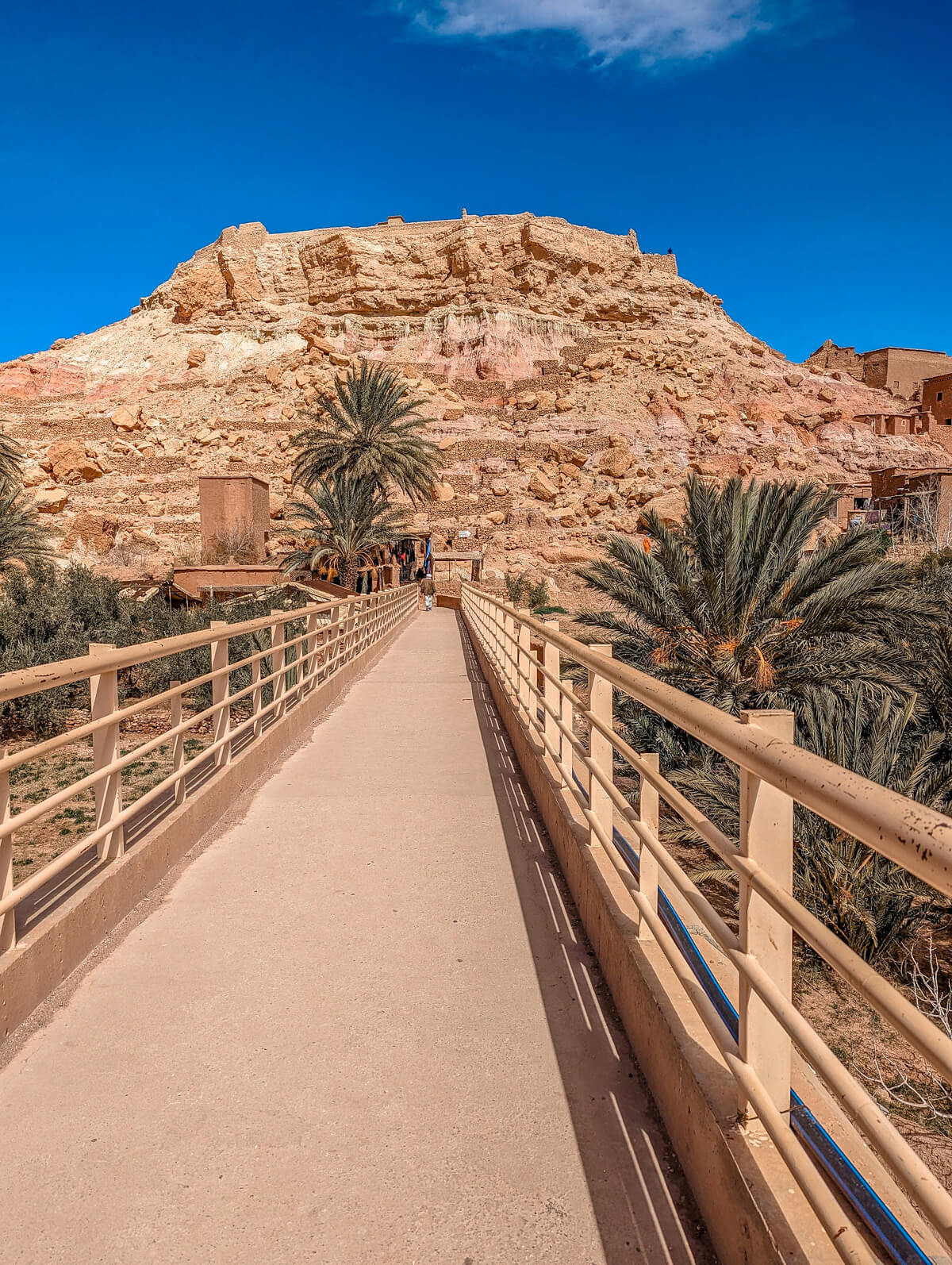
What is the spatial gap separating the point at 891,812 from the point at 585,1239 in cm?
137

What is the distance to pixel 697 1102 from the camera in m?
2.21

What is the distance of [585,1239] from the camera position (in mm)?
2066

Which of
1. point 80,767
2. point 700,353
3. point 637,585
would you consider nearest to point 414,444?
point 637,585

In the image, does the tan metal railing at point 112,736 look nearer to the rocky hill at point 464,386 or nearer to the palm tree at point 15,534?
the palm tree at point 15,534

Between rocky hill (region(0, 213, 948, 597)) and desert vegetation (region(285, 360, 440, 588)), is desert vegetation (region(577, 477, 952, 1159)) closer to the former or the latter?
desert vegetation (region(285, 360, 440, 588))

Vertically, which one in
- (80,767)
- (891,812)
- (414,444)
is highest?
(414,444)

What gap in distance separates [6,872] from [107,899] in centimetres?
91

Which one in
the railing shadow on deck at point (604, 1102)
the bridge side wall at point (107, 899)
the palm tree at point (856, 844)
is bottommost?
the palm tree at point (856, 844)

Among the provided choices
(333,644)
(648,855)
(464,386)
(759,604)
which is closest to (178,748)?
(648,855)

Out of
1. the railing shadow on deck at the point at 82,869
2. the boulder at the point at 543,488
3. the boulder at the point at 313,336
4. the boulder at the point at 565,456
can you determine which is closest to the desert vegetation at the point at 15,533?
the railing shadow on deck at the point at 82,869

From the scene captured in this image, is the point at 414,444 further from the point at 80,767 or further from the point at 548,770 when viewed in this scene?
the point at 548,770

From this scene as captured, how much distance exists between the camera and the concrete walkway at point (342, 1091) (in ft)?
6.84

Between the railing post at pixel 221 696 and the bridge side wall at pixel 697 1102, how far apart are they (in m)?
2.87

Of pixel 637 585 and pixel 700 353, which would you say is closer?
pixel 637 585
